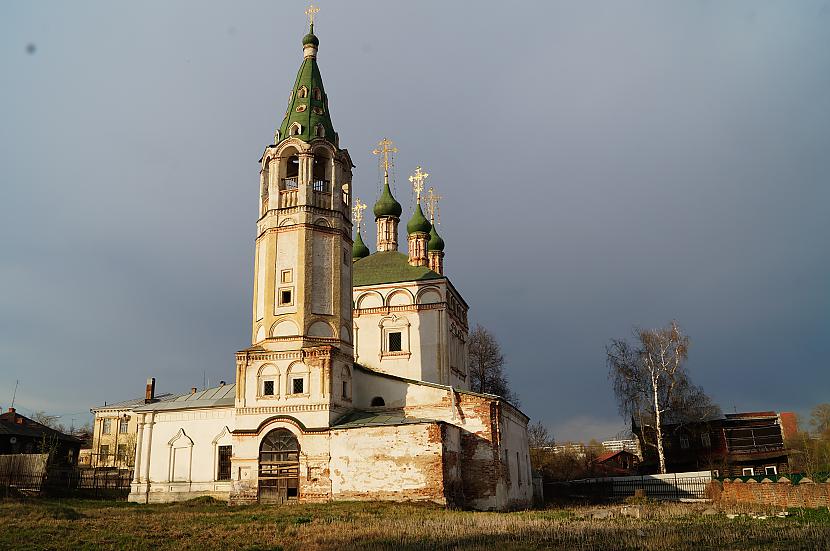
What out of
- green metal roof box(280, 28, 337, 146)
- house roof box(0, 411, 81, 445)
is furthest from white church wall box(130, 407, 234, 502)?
house roof box(0, 411, 81, 445)

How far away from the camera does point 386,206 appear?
41344mm

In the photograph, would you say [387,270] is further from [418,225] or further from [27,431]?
[27,431]

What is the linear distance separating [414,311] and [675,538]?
23255mm

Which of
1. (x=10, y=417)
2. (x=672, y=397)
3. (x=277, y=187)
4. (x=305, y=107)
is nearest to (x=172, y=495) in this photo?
(x=277, y=187)

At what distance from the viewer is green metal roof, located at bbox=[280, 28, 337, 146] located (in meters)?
29.6

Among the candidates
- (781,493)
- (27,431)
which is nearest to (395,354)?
(781,493)

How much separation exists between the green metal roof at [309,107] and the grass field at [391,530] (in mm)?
15031

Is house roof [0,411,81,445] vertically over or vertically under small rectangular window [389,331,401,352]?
under

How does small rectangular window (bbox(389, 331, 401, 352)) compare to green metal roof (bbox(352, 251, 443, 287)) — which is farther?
green metal roof (bbox(352, 251, 443, 287))

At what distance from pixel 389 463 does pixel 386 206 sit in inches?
777

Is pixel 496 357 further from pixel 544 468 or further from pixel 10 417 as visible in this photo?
pixel 10 417

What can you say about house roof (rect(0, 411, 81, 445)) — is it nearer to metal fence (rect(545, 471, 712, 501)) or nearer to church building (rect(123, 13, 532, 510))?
church building (rect(123, 13, 532, 510))

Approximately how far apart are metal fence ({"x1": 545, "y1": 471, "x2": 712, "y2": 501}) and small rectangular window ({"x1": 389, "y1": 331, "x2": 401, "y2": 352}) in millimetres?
11350

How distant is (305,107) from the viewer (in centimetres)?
3008
